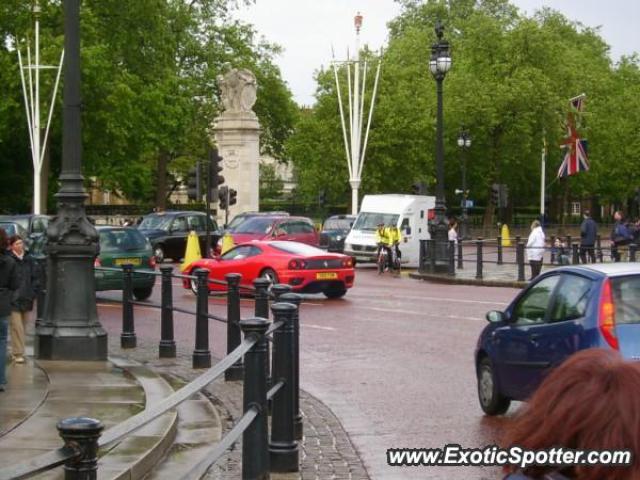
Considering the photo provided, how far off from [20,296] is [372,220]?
2781cm

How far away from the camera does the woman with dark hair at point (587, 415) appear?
86.0 inches

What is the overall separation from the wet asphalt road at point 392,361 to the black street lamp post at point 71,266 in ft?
8.17

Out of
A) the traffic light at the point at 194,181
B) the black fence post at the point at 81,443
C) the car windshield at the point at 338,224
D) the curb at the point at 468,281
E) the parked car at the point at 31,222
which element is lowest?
the curb at the point at 468,281

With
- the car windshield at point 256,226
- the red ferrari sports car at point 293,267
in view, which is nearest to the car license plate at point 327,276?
the red ferrari sports car at point 293,267

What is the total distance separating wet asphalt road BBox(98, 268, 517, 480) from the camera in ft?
32.7

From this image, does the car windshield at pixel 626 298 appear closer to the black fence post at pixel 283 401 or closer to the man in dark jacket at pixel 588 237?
the black fence post at pixel 283 401

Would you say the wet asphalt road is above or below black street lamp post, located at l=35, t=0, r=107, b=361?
below

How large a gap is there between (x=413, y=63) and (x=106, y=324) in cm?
6084

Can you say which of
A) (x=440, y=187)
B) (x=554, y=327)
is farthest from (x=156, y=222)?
(x=554, y=327)

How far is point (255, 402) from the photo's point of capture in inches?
263

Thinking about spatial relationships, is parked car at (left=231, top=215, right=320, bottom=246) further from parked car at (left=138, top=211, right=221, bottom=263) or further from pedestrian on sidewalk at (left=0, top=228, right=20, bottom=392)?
pedestrian on sidewalk at (left=0, top=228, right=20, bottom=392)

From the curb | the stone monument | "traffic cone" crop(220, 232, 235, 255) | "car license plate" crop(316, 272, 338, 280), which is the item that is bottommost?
the curb

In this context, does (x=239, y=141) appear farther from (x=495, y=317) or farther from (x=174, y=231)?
(x=495, y=317)

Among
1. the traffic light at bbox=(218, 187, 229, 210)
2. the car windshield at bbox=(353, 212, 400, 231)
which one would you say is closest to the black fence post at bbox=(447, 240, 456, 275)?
the car windshield at bbox=(353, 212, 400, 231)
